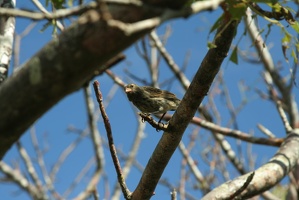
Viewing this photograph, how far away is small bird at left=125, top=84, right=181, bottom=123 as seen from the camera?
511 centimetres

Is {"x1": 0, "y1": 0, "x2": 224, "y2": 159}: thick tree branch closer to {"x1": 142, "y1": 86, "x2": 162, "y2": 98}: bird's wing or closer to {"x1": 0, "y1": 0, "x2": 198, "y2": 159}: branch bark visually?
{"x1": 0, "y1": 0, "x2": 198, "y2": 159}: branch bark

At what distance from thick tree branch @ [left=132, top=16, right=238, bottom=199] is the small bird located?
6.21 ft

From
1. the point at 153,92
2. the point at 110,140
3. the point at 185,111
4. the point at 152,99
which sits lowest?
the point at 110,140

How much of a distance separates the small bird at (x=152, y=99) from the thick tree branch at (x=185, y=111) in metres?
1.89

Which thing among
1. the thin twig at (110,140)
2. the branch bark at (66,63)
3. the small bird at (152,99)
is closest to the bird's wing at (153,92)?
the small bird at (152,99)

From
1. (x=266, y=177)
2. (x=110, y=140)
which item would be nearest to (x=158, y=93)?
(x=266, y=177)

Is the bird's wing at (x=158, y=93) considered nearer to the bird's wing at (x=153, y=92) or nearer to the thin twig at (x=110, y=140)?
the bird's wing at (x=153, y=92)

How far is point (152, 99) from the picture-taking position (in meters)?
5.30

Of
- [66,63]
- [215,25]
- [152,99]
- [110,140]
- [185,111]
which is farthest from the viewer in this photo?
[152,99]

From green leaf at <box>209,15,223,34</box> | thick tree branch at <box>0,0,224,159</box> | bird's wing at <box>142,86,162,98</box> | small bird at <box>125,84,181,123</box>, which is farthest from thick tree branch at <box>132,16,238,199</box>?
bird's wing at <box>142,86,162,98</box>

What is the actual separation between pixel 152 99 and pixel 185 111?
2319 mm

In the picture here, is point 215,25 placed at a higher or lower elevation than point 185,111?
higher

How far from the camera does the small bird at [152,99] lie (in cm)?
511

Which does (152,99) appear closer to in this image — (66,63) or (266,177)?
(266,177)
